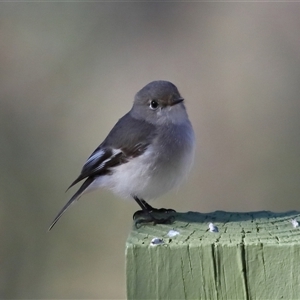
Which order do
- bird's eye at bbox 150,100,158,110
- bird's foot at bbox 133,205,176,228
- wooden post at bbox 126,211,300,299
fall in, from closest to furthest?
1. wooden post at bbox 126,211,300,299
2. bird's foot at bbox 133,205,176,228
3. bird's eye at bbox 150,100,158,110

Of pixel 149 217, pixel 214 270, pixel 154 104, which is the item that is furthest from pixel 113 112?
pixel 214 270

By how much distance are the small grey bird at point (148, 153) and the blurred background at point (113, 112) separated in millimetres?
1371

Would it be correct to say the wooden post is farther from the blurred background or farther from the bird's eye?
the blurred background

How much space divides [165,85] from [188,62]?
2.62m

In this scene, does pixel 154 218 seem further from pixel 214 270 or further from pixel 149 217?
pixel 214 270

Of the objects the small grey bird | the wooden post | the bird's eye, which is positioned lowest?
the wooden post

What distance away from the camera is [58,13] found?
7.05 m

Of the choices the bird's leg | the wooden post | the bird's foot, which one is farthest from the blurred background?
the wooden post

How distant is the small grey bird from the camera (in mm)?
3736

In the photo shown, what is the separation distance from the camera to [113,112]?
246 inches

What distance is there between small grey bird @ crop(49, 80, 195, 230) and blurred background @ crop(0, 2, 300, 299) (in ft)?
4.50

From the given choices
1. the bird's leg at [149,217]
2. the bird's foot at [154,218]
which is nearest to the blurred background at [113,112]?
the bird's leg at [149,217]

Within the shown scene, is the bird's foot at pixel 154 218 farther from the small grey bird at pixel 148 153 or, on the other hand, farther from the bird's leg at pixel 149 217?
the small grey bird at pixel 148 153

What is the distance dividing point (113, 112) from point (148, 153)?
2.56 m
